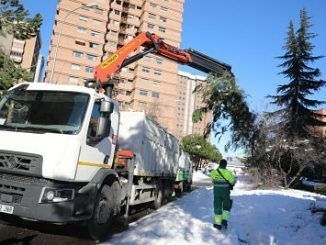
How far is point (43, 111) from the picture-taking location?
689 centimetres

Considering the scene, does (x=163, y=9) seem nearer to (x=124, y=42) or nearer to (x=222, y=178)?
(x=124, y=42)

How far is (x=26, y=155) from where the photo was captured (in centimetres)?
614

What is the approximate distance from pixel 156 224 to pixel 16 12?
10714 millimetres

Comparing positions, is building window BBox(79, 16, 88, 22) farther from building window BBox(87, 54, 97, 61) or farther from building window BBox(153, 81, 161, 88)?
building window BBox(153, 81, 161, 88)

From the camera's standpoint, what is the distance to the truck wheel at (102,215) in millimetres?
6966

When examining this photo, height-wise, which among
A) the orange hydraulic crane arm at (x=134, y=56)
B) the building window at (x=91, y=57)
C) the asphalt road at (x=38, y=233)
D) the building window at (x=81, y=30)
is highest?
the building window at (x=81, y=30)

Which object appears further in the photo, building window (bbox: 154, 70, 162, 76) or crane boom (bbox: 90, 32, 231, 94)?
building window (bbox: 154, 70, 162, 76)

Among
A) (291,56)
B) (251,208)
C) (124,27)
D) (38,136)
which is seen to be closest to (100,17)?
(124,27)

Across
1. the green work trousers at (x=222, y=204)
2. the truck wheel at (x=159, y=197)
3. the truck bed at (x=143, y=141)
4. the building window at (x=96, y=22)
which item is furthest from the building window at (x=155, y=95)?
the green work trousers at (x=222, y=204)

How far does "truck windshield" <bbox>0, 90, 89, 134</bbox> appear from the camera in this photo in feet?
21.6

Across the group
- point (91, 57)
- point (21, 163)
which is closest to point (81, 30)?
point (91, 57)

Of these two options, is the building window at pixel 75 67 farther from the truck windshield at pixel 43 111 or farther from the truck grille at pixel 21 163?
the truck grille at pixel 21 163

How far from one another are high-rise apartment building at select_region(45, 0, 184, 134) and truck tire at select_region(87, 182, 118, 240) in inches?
2248

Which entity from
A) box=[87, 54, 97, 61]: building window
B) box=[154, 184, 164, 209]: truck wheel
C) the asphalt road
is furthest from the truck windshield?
box=[87, 54, 97, 61]: building window
